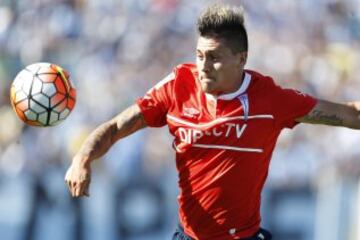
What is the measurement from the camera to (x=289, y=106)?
4.84 m

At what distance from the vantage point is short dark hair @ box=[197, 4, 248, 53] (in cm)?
469

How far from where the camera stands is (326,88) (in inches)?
314

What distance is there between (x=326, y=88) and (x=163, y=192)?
6.04 ft

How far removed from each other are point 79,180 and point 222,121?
95cm

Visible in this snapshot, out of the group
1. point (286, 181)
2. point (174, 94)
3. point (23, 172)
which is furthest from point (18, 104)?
point (286, 181)

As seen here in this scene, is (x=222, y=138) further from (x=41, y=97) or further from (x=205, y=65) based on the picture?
(x=41, y=97)

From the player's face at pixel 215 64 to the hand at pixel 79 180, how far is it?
2.77 feet

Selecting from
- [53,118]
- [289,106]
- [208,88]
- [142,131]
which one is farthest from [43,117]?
[142,131]

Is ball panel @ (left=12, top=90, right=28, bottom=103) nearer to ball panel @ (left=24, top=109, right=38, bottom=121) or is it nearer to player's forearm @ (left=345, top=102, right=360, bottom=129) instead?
ball panel @ (left=24, top=109, right=38, bottom=121)

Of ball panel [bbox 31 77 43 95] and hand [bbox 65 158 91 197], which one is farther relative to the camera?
ball panel [bbox 31 77 43 95]

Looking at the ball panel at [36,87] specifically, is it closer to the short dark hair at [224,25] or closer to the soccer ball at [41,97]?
the soccer ball at [41,97]

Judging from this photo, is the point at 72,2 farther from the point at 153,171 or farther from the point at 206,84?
the point at 206,84

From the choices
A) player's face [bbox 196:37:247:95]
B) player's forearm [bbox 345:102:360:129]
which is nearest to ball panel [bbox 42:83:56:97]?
player's face [bbox 196:37:247:95]

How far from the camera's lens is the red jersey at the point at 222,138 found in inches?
187
